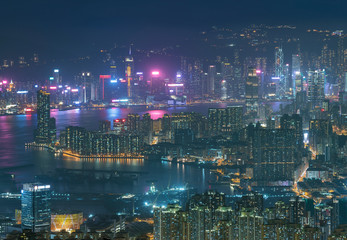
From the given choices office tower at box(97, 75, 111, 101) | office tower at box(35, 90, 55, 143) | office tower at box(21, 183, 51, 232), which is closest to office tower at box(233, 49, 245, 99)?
office tower at box(97, 75, 111, 101)

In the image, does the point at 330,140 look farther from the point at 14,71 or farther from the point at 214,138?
the point at 14,71

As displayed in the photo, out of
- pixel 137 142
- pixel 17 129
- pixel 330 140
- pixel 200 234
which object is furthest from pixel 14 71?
pixel 200 234

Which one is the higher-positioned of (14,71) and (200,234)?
(14,71)

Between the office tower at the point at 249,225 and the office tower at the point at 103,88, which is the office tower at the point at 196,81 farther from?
the office tower at the point at 249,225

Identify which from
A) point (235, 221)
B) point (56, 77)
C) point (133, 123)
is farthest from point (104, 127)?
point (56, 77)

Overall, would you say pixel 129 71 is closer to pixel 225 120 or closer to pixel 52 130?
pixel 225 120

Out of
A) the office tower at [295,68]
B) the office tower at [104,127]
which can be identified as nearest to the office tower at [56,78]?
the office tower at [295,68]

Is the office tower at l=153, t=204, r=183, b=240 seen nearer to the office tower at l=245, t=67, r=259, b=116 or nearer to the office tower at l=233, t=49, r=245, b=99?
the office tower at l=245, t=67, r=259, b=116

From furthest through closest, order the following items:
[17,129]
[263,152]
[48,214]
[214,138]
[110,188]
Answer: [17,129], [214,138], [263,152], [110,188], [48,214]
